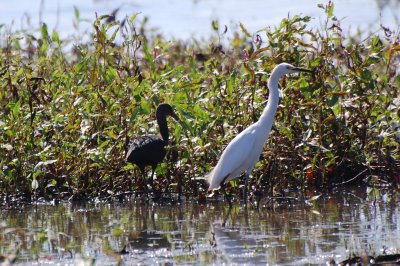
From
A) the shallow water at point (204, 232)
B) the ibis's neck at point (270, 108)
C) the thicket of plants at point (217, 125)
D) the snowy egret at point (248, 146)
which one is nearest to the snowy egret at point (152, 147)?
the thicket of plants at point (217, 125)

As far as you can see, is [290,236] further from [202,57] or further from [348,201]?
[202,57]

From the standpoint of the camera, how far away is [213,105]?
9.26m

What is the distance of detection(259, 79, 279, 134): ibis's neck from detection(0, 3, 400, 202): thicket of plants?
0.28m

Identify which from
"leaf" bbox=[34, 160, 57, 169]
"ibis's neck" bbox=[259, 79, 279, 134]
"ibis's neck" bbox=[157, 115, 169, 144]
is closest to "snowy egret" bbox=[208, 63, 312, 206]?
"ibis's neck" bbox=[259, 79, 279, 134]

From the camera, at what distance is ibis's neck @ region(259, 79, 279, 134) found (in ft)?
28.1

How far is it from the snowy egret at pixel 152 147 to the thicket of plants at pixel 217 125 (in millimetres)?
126

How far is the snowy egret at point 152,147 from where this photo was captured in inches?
339

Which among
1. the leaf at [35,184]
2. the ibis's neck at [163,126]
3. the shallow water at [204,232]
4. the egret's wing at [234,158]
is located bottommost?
the shallow water at [204,232]

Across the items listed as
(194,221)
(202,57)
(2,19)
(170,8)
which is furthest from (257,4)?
(194,221)

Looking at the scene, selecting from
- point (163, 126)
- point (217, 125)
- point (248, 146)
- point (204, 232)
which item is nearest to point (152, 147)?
point (163, 126)

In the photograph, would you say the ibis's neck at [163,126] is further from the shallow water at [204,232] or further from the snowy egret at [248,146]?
the snowy egret at [248,146]

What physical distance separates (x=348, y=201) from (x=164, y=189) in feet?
5.78

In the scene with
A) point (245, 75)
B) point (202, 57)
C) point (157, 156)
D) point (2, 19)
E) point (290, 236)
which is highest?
point (2, 19)

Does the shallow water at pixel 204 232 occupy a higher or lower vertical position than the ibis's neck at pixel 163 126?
lower
